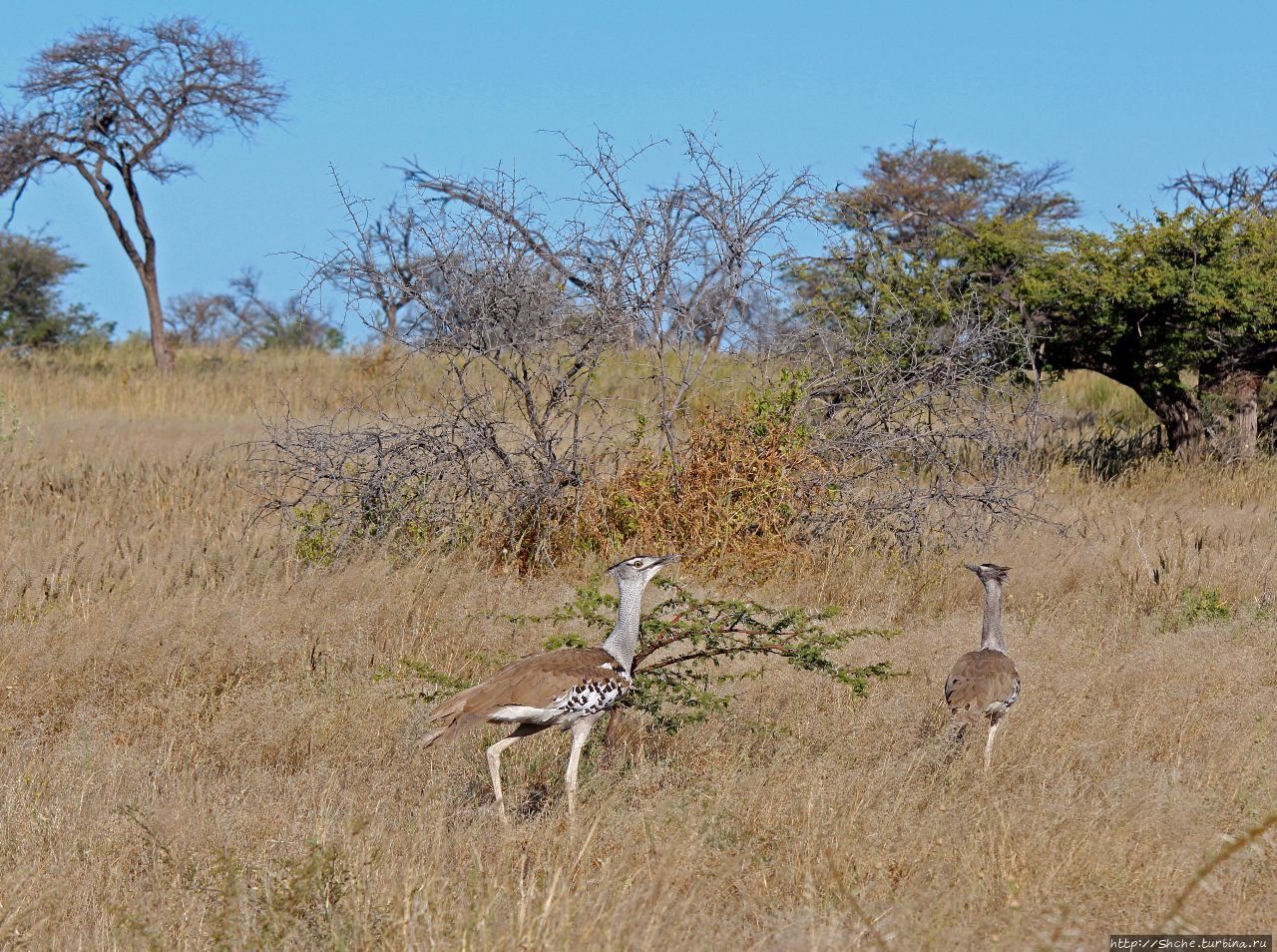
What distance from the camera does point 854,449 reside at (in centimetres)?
1070

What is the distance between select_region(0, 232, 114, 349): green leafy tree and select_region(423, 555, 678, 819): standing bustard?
29.8m

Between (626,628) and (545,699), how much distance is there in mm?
555

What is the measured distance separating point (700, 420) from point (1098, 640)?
356 centimetres

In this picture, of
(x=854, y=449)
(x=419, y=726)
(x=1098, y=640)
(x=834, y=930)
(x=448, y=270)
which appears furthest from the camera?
(x=854, y=449)

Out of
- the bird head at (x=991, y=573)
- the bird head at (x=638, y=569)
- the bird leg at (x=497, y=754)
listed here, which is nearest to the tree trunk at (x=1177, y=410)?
the bird head at (x=991, y=573)

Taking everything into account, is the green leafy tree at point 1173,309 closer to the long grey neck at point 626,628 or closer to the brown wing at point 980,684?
the brown wing at point 980,684

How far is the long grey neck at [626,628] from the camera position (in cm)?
557

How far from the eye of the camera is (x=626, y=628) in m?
5.59

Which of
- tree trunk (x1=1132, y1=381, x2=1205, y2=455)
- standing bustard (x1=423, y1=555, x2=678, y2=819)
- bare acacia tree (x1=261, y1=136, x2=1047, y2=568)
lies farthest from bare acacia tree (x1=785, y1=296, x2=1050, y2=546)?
tree trunk (x1=1132, y1=381, x2=1205, y2=455)

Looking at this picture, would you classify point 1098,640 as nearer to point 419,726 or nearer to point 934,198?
point 419,726

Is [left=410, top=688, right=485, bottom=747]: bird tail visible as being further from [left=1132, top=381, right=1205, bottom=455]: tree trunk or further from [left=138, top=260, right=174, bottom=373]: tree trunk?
[left=138, top=260, right=174, bottom=373]: tree trunk

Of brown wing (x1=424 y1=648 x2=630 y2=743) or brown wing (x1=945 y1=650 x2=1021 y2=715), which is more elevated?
brown wing (x1=424 y1=648 x2=630 y2=743)

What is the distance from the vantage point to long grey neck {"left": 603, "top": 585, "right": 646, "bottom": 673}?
5.57m

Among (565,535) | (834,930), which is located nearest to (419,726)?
(834,930)
